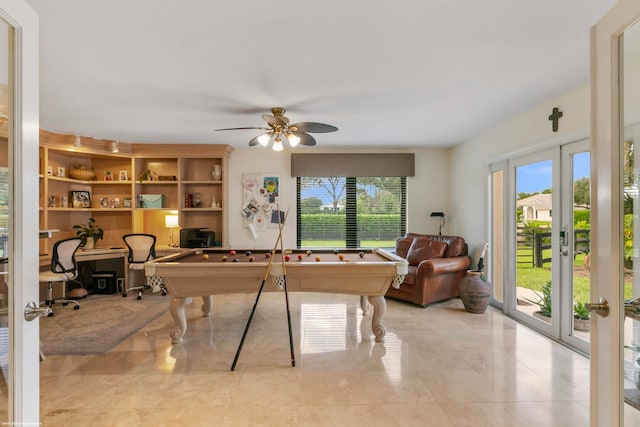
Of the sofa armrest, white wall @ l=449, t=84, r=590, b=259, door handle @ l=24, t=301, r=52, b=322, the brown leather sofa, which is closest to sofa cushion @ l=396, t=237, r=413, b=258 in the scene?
the brown leather sofa

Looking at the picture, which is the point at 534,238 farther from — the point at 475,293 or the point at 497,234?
the point at 475,293

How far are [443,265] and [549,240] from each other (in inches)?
48.2

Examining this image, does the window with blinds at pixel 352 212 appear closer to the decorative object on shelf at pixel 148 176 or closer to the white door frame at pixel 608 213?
the decorative object on shelf at pixel 148 176

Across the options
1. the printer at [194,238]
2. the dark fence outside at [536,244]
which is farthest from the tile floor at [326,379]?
the printer at [194,238]

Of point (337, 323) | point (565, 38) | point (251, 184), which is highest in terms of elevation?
point (565, 38)

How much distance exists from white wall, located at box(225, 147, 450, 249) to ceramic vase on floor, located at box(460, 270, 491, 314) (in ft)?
5.16

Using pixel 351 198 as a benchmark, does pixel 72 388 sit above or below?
below

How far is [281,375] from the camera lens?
7.98 feet

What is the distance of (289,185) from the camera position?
5.48m

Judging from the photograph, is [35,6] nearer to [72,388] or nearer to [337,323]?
[72,388]

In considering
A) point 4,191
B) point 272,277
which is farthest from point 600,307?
point 272,277

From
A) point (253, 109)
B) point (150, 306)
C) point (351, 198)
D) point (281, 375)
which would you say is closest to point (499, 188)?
point (351, 198)

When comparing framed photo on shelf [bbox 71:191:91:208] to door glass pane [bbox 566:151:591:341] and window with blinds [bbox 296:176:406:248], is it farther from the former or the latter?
door glass pane [bbox 566:151:591:341]

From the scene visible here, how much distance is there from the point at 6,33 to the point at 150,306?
398 cm
